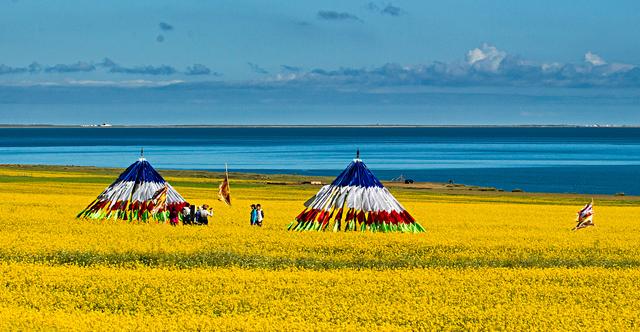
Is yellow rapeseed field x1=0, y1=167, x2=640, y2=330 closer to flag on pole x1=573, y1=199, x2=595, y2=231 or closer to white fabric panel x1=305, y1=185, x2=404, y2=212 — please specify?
flag on pole x1=573, y1=199, x2=595, y2=231

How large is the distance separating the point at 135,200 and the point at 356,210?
38.5 ft

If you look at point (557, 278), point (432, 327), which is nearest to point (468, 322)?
point (432, 327)

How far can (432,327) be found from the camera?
1026 inches

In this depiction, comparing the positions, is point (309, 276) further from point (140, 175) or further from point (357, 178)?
point (140, 175)

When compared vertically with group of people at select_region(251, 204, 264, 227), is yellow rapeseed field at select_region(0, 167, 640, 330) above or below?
below

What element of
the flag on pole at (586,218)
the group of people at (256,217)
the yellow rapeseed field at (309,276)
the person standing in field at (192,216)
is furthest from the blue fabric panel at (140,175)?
the flag on pole at (586,218)

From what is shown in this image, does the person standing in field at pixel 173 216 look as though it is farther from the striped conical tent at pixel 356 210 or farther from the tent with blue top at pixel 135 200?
the striped conical tent at pixel 356 210

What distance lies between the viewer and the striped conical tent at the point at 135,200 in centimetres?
5059

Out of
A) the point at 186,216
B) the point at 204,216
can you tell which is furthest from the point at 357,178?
the point at 186,216

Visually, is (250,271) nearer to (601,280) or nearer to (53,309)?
(53,309)

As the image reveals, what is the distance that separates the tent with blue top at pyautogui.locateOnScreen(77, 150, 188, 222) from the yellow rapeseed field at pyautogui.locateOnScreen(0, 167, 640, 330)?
1.78 metres

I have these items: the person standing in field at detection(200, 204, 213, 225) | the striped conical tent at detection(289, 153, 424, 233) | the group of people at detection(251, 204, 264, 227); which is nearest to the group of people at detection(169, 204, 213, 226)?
the person standing in field at detection(200, 204, 213, 225)

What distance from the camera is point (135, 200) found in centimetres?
5094

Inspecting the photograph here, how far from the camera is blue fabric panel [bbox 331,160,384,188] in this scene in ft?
156
